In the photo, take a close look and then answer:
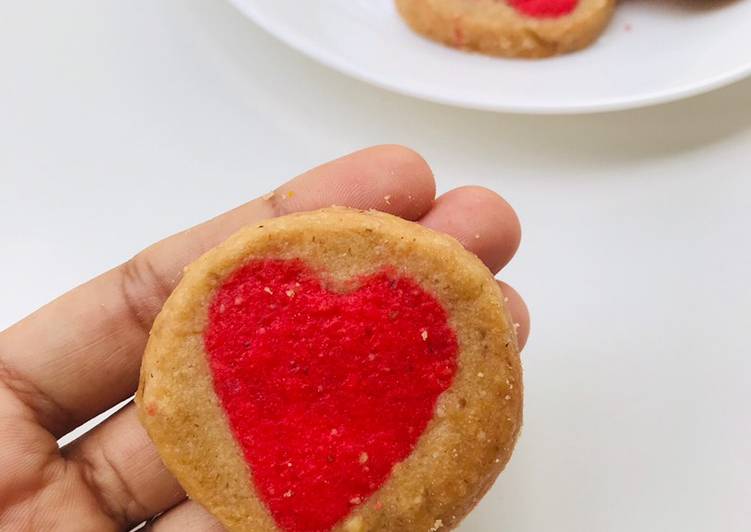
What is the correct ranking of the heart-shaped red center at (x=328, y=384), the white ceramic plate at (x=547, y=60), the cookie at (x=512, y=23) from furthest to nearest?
the cookie at (x=512, y=23) < the white ceramic plate at (x=547, y=60) < the heart-shaped red center at (x=328, y=384)

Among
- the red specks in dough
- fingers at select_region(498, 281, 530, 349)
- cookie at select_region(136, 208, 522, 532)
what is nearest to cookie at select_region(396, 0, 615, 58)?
the red specks in dough

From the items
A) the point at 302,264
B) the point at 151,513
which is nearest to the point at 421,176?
the point at 302,264

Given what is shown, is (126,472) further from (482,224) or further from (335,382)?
(482,224)

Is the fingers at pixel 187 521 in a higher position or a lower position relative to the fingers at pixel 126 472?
lower

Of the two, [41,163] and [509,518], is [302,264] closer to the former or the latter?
[509,518]

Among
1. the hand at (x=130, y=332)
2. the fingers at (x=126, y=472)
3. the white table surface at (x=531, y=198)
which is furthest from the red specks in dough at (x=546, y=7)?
the fingers at (x=126, y=472)

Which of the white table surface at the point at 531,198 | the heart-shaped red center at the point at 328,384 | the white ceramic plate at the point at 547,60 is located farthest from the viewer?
the white ceramic plate at the point at 547,60

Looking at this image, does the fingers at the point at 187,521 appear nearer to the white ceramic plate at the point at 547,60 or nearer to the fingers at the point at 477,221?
the fingers at the point at 477,221
